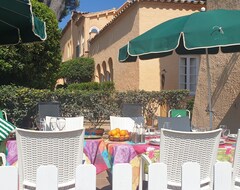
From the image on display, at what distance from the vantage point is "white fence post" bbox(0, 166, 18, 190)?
244cm

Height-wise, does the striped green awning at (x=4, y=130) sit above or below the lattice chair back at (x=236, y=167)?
above

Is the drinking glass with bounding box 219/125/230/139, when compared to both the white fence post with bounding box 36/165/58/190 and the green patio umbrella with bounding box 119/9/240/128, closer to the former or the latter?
the green patio umbrella with bounding box 119/9/240/128

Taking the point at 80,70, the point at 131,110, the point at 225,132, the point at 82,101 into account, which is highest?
the point at 80,70

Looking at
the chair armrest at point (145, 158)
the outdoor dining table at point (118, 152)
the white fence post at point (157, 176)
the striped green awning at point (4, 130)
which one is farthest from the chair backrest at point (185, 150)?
the striped green awning at point (4, 130)

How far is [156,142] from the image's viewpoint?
4430 millimetres

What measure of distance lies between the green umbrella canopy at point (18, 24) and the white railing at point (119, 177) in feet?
10.3

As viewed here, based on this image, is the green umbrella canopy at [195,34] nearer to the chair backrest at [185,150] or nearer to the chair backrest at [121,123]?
the chair backrest at [121,123]

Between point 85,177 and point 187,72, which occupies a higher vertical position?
point 187,72

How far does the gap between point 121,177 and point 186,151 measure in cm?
125

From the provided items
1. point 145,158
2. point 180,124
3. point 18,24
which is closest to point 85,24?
point 18,24

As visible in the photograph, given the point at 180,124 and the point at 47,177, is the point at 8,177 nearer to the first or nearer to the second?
the point at 47,177

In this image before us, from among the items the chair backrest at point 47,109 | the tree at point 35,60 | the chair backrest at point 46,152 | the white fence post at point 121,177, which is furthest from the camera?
the tree at point 35,60

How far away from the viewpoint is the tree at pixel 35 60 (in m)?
9.99

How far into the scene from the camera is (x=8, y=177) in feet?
8.01
